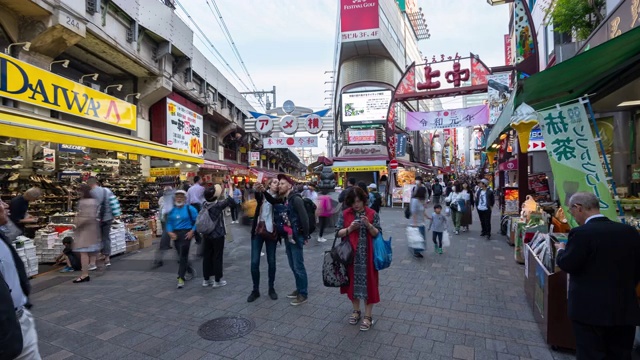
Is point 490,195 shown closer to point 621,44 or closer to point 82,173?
point 621,44

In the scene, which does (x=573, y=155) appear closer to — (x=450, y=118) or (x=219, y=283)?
(x=219, y=283)

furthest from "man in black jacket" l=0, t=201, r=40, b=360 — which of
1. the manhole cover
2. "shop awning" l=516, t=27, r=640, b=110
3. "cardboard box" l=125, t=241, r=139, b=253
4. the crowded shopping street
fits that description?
"cardboard box" l=125, t=241, r=139, b=253

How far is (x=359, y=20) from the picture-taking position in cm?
2972

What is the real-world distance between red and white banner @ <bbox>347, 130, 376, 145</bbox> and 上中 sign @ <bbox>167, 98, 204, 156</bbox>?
1634 centimetres

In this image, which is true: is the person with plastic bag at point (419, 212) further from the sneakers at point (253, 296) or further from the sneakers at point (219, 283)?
the sneakers at point (219, 283)

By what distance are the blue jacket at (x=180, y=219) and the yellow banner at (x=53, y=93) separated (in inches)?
184

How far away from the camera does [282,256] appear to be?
7.68m

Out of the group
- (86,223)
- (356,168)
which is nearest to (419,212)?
(86,223)

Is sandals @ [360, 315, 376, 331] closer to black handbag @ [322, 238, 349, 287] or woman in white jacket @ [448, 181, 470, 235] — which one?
black handbag @ [322, 238, 349, 287]

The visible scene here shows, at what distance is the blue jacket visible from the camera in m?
5.84

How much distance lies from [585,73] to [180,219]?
6.44 m

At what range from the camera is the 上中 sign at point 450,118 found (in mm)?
13328

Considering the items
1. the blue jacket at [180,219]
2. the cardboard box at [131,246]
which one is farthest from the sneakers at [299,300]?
the cardboard box at [131,246]

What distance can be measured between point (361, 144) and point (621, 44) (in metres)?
27.6
